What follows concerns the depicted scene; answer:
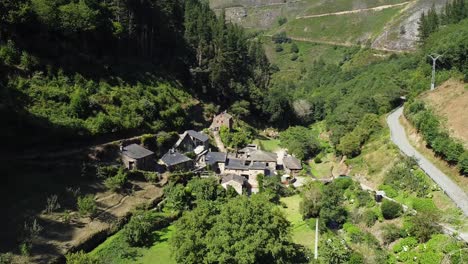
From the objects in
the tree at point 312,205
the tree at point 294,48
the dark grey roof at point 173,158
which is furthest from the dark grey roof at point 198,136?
the tree at point 294,48

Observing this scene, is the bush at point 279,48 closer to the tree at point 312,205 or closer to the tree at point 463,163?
the tree at point 312,205

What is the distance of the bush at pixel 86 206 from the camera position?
3706 cm

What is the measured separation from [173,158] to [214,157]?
600 cm

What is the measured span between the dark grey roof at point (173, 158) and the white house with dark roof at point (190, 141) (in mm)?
3158

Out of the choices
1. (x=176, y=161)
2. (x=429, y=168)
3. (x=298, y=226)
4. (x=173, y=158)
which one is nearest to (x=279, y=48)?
(x=173, y=158)

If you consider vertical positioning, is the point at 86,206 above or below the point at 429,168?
below

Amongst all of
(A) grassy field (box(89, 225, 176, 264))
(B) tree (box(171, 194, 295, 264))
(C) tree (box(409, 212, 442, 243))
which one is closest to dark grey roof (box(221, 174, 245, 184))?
(A) grassy field (box(89, 225, 176, 264))

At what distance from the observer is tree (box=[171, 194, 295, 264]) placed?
29.4 metres

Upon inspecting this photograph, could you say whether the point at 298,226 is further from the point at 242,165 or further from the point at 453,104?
the point at 453,104

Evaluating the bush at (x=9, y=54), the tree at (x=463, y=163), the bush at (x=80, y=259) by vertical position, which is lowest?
the bush at (x=80, y=259)

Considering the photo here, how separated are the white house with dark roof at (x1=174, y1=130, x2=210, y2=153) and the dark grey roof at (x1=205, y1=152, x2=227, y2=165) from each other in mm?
2663

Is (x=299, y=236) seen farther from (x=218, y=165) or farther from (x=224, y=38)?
(x=224, y=38)

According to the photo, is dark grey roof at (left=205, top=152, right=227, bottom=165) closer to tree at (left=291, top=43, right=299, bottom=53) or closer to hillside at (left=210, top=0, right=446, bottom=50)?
hillside at (left=210, top=0, right=446, bottom=50)

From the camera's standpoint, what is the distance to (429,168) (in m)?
42.7
